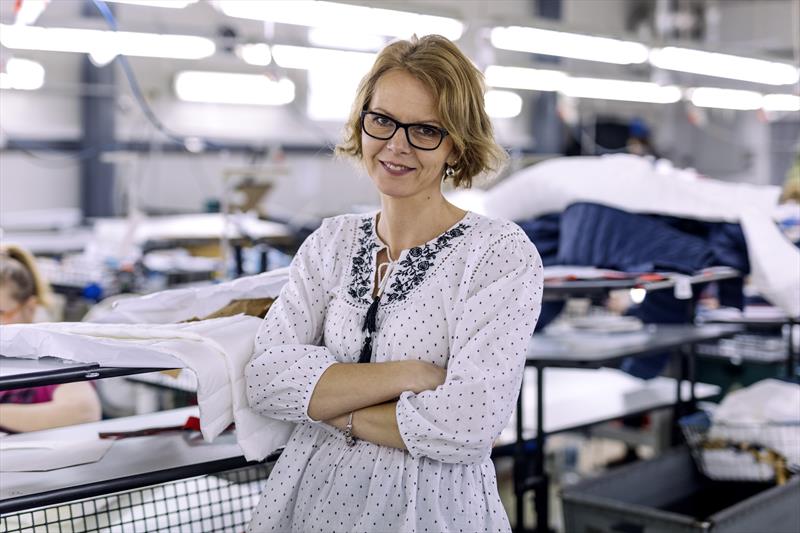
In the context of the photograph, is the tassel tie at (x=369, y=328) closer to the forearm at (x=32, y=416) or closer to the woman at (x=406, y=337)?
the woman at (x=406, y=337)

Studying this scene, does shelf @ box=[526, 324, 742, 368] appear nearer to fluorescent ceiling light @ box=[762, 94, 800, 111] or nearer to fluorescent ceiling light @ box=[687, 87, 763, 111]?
fluorescent ceiling light @ box=[687, 87, 763, 111]

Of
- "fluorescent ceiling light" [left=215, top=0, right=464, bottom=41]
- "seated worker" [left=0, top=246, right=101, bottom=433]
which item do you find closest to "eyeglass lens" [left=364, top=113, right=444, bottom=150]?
"seated worker" [left=0, top=246, right=101, bottom=433]

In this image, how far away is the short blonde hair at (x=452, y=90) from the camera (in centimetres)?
168

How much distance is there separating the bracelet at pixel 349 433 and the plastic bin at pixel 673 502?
1.16 m

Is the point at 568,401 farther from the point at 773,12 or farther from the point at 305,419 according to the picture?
the point at 773,12

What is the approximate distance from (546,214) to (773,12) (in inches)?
453

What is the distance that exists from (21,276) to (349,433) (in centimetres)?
138

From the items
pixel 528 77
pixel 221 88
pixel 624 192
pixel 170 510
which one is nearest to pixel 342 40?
pixel 221 88

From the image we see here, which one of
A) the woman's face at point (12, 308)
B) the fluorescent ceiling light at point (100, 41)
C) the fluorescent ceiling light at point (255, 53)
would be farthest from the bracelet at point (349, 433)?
the fluorescent ceiling light at point (255, 53)

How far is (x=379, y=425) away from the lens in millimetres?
1612

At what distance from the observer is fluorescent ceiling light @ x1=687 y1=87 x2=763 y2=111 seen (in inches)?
312

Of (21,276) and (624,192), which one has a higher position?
(624,192)

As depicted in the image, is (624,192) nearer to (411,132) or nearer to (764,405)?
(764,405)

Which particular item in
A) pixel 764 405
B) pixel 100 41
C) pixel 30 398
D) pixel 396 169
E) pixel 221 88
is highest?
pixel 221 88
